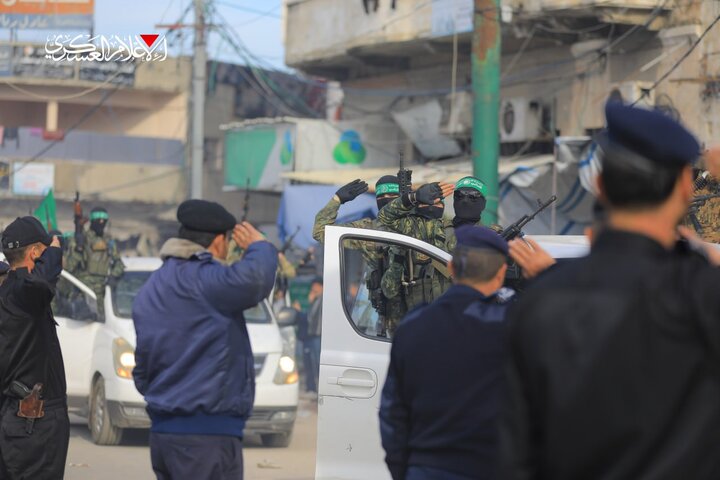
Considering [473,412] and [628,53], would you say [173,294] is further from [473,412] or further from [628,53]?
[628,53]

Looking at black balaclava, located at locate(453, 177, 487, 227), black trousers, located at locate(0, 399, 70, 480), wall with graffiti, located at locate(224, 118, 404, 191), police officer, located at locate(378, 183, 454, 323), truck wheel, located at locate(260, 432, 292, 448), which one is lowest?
truck wheel, located at locate(260, 432, 292, 448)

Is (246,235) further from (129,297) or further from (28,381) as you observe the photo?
(129,297)

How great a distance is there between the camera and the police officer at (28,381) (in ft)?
20.1

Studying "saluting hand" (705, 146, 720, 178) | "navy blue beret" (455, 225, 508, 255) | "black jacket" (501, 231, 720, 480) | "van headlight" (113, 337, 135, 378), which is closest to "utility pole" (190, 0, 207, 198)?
"van headlight" (113, 337, 135, 378)

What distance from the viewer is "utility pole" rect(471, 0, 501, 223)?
12.9 m

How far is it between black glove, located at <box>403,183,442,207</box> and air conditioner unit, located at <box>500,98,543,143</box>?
34.9 feet

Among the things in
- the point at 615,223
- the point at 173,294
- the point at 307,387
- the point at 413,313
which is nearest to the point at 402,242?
the point at 173,294

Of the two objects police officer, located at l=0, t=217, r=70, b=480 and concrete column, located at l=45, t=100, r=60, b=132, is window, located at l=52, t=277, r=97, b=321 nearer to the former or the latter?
police officer, located at l=0, t=217, r=70, b=480

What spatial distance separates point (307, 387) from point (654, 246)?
1467 centimetres

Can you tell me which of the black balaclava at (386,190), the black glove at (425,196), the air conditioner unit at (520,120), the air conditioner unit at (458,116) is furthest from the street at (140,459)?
the air conditioner unit at (458,116)

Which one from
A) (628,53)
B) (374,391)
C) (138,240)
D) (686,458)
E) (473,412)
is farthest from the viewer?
(138,240)

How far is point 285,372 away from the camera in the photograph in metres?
11.7

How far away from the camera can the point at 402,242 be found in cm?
643

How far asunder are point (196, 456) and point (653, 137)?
8.70ft
